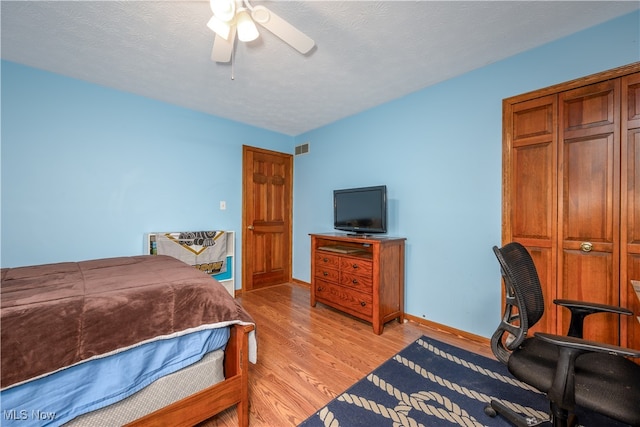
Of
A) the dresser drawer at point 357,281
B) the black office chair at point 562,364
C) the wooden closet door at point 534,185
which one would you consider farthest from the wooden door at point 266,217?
the black office chair at point 562,364

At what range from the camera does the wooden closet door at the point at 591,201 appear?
172cm

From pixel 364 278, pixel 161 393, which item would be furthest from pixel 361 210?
pixel 161 393

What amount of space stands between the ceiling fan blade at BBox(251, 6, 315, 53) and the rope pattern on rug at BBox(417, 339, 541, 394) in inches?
100

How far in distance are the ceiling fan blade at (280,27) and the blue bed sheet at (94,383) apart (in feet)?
5.73

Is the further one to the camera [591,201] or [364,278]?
[364,278]

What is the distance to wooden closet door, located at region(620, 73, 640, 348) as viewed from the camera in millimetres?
1651

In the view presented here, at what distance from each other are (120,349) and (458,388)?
198cm

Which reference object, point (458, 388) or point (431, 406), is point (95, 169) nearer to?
point (431, 406)

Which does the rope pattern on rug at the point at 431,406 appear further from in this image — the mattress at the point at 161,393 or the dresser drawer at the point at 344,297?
the mattress at the point at 161,393

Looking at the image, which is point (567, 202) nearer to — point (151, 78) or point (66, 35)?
point (151, 78)

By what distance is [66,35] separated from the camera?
1859mm

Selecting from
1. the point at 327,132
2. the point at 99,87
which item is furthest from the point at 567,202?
the point at 99,87

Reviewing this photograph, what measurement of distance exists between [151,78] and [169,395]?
8.94 ft

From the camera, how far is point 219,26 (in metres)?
1.39
